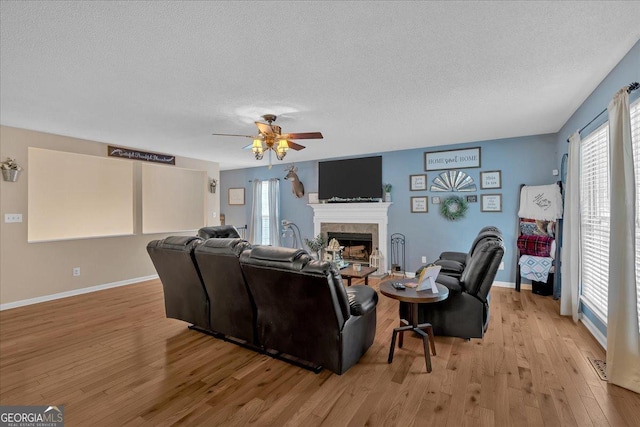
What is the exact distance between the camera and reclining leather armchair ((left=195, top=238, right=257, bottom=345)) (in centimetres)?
270

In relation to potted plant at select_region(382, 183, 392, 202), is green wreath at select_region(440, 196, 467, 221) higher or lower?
lower

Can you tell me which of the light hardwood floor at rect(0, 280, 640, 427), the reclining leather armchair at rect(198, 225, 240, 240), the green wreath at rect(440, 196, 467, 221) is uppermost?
the green wreath at rect(440, 196, 467, 221)

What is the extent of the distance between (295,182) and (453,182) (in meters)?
3.32

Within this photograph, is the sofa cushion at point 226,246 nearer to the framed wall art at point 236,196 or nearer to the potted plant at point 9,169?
the potted plant at point 9,169

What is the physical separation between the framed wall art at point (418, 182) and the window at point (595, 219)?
2.40 m

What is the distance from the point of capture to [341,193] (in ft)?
21.4

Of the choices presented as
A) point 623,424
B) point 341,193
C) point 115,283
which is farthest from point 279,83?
point 115,283

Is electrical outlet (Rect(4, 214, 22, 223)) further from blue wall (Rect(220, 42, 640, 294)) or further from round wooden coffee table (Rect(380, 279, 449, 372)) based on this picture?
blue wall (Rect(220, 42, 640, 294))

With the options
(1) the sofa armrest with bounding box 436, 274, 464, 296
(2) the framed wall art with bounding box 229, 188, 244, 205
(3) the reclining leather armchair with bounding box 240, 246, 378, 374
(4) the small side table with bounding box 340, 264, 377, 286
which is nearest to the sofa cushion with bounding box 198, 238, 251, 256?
(3) the reclining leather armchair with bounding box 240, 246, 378, 374

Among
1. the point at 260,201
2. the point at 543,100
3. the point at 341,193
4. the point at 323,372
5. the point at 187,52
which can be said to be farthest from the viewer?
the point at 260,201

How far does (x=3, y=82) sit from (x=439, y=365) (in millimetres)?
4587

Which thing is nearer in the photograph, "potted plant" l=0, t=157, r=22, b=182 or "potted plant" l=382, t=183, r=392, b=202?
"potted plant" l=0, t=157, r=22, b=182

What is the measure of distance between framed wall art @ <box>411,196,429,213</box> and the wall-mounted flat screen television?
677 millimetres

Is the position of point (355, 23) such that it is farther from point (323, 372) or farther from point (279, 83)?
point (323, 372)
